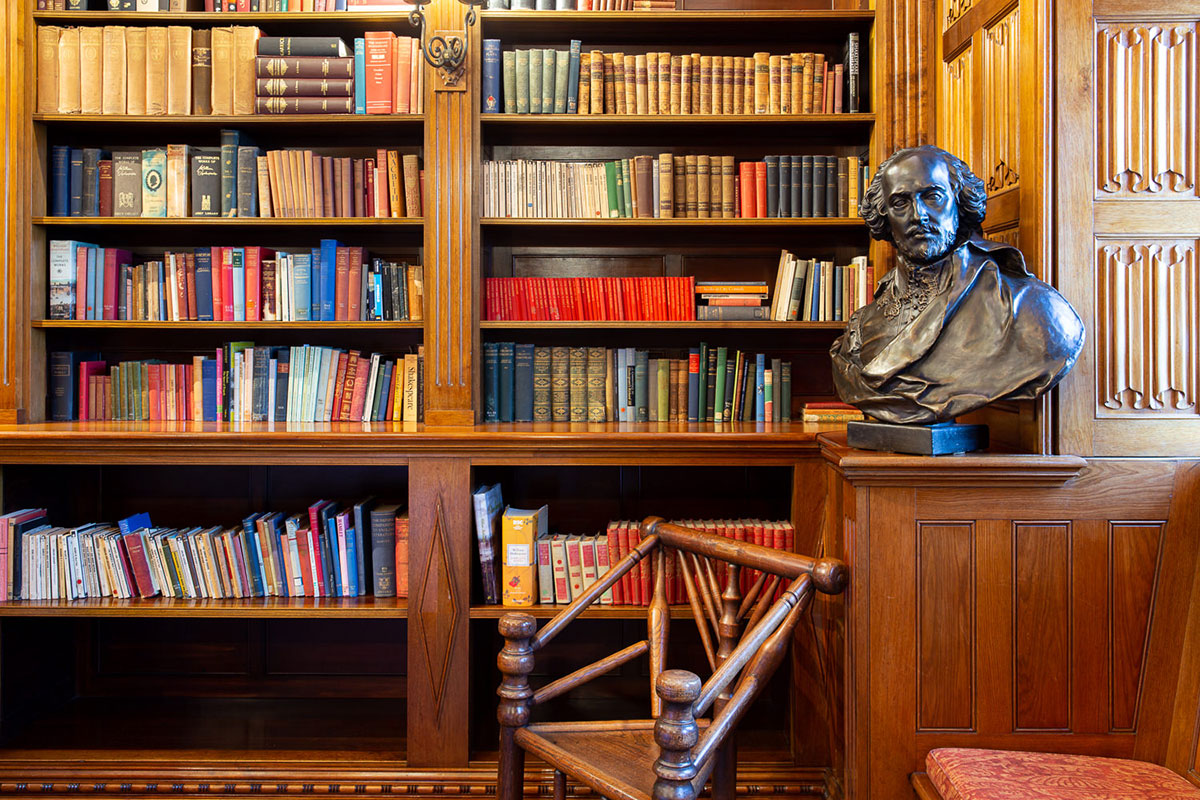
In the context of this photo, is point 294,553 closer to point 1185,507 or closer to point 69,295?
point 69,295

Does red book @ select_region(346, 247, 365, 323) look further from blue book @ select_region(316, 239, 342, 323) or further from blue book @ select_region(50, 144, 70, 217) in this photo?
blue book @ select_region(50, 144, 70, 217)

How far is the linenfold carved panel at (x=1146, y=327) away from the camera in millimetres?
1851

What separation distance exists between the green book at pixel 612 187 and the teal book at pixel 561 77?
9.2 inches

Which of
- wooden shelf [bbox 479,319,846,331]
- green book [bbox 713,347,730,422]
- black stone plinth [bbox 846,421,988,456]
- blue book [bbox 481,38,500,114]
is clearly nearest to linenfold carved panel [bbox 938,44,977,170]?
wooden shelf [bbox 479,319,846,331]

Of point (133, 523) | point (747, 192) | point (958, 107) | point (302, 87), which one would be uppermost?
→ point (302, 87)

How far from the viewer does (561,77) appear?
8.81ft

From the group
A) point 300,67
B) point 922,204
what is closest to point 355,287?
point 300,67

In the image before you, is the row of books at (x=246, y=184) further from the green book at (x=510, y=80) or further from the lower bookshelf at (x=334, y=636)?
the lower bookshelf at (x=334, y=636)

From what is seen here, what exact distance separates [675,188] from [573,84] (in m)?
0.47

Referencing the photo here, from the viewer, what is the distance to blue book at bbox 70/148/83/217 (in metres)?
2.74

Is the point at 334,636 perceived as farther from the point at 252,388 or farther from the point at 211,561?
the point at 252,388

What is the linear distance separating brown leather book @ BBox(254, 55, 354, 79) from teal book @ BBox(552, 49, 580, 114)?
656 millimetres

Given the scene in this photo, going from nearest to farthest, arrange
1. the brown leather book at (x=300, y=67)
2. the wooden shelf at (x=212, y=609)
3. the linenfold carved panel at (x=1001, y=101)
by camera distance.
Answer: the linenfold carved panel at (x=1001, y=101), the wooden shelf at (x=212, y=609), the brown leather book at (x=300, y=67)

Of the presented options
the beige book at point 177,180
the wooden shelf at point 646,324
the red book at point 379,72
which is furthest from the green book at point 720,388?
the beige book at point 177,180
